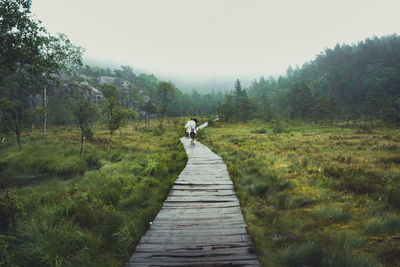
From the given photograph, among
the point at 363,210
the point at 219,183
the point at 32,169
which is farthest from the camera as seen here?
the point at 32,169

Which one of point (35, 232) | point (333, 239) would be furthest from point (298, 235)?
point (35, 232)

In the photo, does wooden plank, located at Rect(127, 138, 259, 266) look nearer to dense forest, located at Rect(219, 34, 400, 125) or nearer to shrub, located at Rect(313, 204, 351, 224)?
shrub, located at Rect(313, 204, 351, 224)

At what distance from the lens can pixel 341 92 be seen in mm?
95438

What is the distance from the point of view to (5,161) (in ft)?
40.2

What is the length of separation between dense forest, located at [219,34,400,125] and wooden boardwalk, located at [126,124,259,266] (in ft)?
198

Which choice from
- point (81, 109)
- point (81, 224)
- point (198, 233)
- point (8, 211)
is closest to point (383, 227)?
point (198, 233)

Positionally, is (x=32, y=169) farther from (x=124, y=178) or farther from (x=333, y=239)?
(x=333, y=239)

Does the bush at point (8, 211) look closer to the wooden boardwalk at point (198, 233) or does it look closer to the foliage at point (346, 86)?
the wooden boardwalk at point (198, 233)

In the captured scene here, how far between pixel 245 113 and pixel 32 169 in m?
66.6

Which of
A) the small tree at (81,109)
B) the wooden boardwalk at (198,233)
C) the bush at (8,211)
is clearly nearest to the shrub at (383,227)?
the wooden boardwalk at (198,233)

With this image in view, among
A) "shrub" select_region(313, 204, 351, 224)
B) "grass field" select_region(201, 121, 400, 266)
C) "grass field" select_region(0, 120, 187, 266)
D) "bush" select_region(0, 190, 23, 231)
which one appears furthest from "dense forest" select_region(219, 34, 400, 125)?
"bush" select_region(0, 190, 23, 231)

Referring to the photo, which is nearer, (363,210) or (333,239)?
(333,239)

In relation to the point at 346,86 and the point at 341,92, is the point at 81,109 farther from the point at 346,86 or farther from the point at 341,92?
the point at 346,86

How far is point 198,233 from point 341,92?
124737 millimetres
